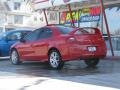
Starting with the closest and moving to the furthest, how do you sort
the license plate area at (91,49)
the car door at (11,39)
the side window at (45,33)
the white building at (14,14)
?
the license plate area at (91,49) → the side window at (45,33) → the car door at (11,39) → the white building at (14,14)

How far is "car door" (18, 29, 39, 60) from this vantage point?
55.3 feet

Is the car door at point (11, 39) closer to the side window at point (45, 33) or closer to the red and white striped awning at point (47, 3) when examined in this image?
the red and white striped awning at point (47, 3)

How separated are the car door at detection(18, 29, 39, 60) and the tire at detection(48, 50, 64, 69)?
1328mm

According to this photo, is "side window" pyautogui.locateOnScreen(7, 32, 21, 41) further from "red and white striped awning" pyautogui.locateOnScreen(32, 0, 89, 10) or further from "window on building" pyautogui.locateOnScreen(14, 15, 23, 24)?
"window on building" pyautogui.locateOnScreen(14, 15, 23, 24)

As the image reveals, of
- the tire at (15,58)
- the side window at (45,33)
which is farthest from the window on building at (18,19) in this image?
the side window at (45,33)

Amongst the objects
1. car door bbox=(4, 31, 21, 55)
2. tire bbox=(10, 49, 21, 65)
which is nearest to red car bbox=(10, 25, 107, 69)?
tire bbox=(10, 49, 21, 65)

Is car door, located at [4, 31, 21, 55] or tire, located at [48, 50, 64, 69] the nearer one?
tire, located at [48, 50, 64, 69]

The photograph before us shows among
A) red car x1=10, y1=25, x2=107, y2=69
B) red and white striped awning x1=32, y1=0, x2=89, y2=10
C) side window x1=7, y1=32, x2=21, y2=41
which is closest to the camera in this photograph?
red car x1=10, y1=25, x2=107, y2=69

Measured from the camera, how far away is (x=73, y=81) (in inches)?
464

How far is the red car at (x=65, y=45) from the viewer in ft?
→ 49.3

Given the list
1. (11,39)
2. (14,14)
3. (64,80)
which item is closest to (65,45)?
(64,80)

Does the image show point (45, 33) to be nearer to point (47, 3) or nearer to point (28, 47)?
point (28, 47)

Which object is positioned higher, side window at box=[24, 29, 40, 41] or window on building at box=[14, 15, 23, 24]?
side window at box=[24, 29, 40, 41]

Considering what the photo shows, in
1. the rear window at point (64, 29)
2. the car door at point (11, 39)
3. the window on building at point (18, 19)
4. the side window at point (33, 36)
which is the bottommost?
the window on building at point (18, 19)
